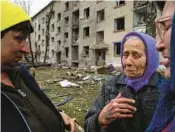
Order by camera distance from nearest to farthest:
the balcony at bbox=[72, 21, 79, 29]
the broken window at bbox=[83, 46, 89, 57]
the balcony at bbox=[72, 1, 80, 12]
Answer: the broken window at bbox=[83, 46, 89, 57] → the balcony at bbox=[72, 21, 79, 29] → the balcony at bbox=[72, 1, 80, 12]

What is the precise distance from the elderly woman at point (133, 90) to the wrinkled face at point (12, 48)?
2.09ft

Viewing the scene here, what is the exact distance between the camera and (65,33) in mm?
39688

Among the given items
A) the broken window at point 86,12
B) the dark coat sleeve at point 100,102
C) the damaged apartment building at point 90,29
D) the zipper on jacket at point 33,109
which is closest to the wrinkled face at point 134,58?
the dark coat sleeve at point 100,102

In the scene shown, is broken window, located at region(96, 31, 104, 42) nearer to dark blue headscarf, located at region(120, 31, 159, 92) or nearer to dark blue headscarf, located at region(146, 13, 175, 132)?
dark blue headscarf, located at region(120, 31, 159, 92)

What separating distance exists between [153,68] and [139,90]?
22 centimetres

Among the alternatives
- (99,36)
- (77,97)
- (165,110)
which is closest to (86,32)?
(99,36)

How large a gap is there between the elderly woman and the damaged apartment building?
65.3ft

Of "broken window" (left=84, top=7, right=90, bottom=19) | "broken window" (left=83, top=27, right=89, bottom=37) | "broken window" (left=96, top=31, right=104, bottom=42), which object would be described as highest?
"broken window" (left=84, top=7, right=90, bottom=19)

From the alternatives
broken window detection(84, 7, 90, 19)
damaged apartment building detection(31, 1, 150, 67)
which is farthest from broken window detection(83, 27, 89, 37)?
broken window detection(84, 7, 90, 19)

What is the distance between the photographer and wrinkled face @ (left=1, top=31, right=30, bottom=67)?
72.7 inches

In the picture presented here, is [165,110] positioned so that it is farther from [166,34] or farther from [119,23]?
[119,23]

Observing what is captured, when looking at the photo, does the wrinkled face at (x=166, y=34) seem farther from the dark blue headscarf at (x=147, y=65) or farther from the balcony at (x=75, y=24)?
the balcony at (x=75, y=24)

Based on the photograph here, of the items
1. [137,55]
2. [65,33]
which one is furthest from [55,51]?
[137,55]

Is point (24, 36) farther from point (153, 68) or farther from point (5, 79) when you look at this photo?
point (153, 68)
